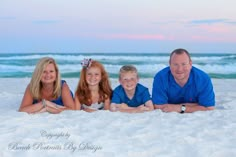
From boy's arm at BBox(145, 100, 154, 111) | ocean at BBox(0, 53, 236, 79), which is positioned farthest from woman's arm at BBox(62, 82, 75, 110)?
ocean at BBox(0, 53, 236, 79)

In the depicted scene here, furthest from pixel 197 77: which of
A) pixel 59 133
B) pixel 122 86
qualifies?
pixel 59 133

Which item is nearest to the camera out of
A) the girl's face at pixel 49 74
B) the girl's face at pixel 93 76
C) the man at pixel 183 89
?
the man at pixel 183 89

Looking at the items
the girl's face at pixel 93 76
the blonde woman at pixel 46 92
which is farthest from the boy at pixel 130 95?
the blonde woman at pixel 46 92

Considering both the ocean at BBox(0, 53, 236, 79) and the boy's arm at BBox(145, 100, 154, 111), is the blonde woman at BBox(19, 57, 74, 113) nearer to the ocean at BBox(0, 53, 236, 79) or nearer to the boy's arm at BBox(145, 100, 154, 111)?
the boy's arm at BBox(145, 100, 154, 111)

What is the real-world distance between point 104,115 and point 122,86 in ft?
1.92

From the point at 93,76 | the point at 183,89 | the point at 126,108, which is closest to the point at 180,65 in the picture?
the point at 183,89

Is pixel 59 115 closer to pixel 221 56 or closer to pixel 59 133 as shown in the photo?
pixel 59 133

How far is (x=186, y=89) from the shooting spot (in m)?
5.19

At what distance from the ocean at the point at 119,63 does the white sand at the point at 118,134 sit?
12.6 metres

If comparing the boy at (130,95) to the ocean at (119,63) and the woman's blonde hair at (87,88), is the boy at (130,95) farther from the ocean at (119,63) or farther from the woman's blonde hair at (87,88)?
the ocean at (119,63)

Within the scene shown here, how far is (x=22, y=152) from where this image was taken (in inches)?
131

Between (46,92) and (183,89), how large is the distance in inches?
74.5

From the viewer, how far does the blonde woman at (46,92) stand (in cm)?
514

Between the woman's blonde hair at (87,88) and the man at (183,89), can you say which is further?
the woman's blonde hair at (87,88)
